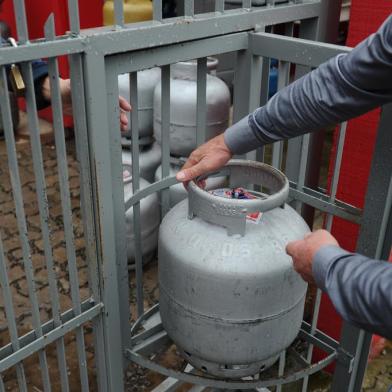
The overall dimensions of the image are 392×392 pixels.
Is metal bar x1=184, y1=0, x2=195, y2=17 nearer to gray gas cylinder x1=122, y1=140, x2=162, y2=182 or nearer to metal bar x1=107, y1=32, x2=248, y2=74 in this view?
metal bar x1=107, y1=32, x2=248, y2=74

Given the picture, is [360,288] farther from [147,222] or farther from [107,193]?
[147,222]

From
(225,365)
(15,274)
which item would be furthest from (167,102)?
(15,274)

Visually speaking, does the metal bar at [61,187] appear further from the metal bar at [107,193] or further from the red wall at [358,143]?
the red wall at [358,143]

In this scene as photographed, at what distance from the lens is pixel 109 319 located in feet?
5.09

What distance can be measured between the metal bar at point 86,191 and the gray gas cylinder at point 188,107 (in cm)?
166

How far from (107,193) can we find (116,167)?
80mm

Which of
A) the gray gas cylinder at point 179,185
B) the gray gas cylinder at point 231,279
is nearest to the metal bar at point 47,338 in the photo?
the gray gas cylinder at point 231,279

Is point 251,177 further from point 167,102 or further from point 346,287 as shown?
point 346,287

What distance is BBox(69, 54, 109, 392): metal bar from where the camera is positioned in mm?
1271

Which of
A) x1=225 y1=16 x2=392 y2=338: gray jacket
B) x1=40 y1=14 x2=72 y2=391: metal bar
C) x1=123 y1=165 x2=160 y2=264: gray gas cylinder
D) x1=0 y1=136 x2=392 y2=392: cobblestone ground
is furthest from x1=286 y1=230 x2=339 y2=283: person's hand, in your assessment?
x1=123 y1=165 x2=160 y2=264: gray gas cylinder

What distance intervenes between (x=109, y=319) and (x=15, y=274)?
1.85 m

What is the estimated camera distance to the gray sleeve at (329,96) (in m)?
1.21

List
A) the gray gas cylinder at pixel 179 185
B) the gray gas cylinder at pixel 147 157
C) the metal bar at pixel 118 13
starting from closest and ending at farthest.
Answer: the metal bar at pixel 118 13, the gray gas cylinder at pixel 179 185, the gray gas cylinder at pixel 147 157

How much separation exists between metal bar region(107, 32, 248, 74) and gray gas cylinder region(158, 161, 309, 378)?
361 millimetres
